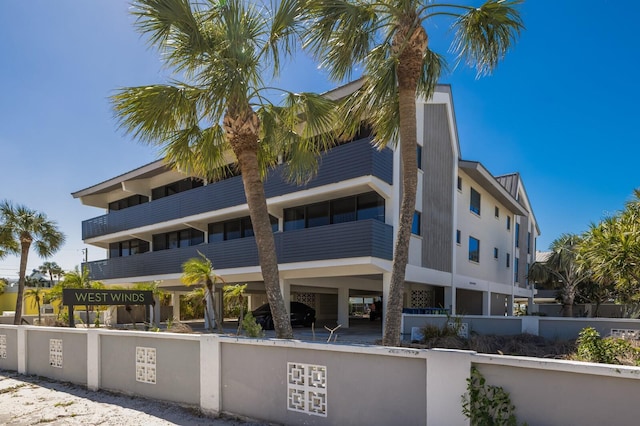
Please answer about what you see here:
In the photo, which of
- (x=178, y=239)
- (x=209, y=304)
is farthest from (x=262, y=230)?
(x=178, y=239)

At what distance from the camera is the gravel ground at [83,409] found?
7117 mm

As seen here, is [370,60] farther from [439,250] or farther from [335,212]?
[439,250]

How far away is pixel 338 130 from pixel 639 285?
29.9ft

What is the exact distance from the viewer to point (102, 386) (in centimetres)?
907

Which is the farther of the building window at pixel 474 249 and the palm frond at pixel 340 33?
the building window at pixel 474 249

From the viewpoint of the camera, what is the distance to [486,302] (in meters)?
26.1

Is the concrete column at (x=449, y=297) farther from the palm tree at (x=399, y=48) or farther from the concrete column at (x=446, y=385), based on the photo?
the concrete column at (x=446, y=385)

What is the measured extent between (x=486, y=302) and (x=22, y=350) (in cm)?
2236

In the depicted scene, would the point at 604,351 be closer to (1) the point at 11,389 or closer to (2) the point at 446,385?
(2) the point at 446,385

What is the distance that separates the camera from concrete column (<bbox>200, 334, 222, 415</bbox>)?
23.5ft

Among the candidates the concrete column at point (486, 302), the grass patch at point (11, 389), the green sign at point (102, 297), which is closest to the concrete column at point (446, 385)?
the grass patch at point (11, 389)

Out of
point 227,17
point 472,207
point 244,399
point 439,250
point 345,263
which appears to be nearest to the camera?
point 244,399

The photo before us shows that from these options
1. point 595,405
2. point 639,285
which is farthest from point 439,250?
point 595,405

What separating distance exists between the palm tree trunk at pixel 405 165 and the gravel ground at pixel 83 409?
9.97 ft
